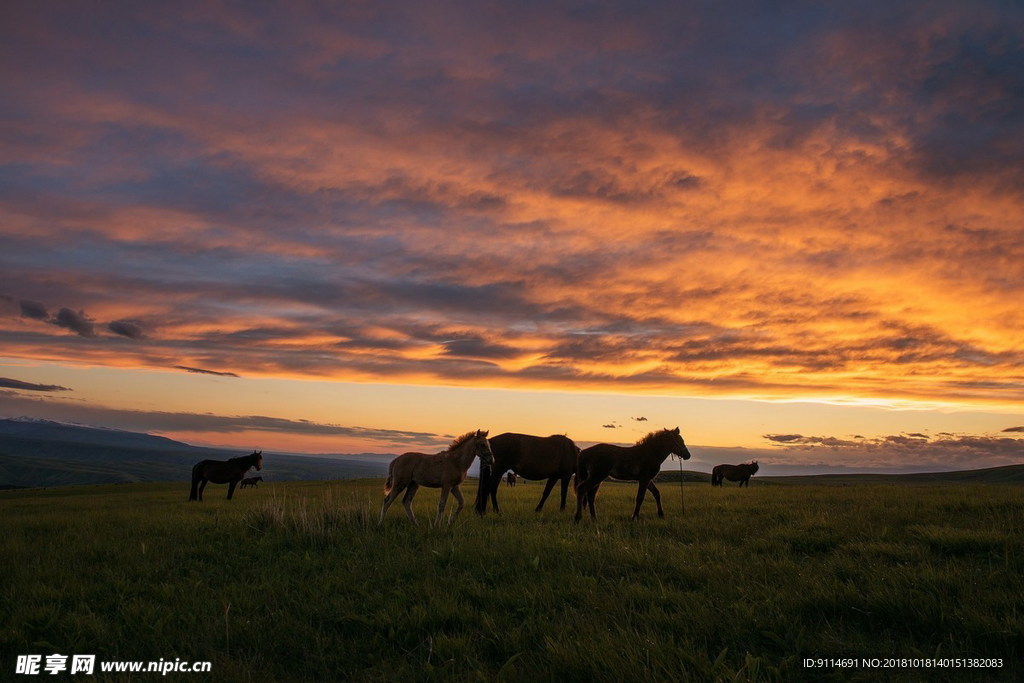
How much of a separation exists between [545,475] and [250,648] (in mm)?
12913

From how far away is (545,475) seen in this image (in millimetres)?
18672

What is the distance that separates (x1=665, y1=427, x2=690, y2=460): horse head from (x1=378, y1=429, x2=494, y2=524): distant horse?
618 centimetres

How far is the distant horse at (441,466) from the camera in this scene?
47.1 ft

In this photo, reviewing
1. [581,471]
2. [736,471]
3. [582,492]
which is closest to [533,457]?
[581,471]

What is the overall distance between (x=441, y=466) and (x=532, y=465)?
4.75m

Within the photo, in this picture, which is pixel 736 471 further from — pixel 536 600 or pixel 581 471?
pixel 536 600

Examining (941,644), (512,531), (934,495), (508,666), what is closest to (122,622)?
(508,666)

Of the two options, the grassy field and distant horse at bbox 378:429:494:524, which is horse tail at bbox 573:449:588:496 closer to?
distant horse at bbox 378:429:494:524

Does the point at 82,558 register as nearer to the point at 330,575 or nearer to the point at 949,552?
the point at 330,575

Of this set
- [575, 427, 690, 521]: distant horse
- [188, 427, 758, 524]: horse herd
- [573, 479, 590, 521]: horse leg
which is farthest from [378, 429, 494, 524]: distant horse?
[575, 427, 690, 521]: distant horse

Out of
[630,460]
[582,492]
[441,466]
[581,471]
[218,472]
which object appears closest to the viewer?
[441,466]

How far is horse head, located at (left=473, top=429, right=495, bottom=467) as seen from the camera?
14344 millimetres

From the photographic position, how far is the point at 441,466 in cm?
1452

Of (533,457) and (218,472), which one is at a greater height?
(533,457)
